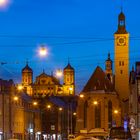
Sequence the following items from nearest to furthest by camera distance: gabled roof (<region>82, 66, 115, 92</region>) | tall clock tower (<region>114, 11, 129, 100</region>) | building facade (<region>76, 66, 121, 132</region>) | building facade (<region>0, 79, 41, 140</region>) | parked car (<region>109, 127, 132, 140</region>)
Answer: parked car (<region>109, 127, 132, 140</region>)
building facade (<region>0, 79, 41, 140</region>)
building facade (<region>76, 66, 121, 132</region>)
gabled roof (<region>82, 66, 115, 92</region>)
tall clock tower (<region>114, 11, 129, 100</region>)

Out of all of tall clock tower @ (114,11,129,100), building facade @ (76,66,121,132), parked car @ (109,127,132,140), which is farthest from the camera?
tall clock tower @ (114,11,129,100)

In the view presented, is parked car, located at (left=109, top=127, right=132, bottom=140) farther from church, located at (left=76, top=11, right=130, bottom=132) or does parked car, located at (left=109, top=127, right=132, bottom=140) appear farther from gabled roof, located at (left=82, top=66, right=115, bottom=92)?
gabled roof, located at (left=82, top=66, right=115, bottom=92)

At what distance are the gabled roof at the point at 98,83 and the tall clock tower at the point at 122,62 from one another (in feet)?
11.8

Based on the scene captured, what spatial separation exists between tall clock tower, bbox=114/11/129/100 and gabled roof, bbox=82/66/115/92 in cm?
359

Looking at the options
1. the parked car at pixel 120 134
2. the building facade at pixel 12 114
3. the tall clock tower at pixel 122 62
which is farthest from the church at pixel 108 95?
the parked car at pixel 120 134

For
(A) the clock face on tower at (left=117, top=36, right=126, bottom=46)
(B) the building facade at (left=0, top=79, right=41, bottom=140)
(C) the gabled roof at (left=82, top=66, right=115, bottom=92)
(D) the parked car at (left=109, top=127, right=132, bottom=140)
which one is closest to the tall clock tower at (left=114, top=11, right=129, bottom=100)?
(A) the clock face on tower at (left=117, top=36, right=126, bottom=46)

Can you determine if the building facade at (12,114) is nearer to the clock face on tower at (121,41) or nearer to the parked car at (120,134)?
the parked car at (120,134)

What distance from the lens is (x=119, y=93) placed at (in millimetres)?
174625

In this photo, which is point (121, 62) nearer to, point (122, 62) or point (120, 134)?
point (122, 62)

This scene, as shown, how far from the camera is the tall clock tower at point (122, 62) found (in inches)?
6786

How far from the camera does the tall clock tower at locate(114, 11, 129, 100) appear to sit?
172 meters

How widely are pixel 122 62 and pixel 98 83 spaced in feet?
34.8

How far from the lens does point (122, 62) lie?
174875 millimetres

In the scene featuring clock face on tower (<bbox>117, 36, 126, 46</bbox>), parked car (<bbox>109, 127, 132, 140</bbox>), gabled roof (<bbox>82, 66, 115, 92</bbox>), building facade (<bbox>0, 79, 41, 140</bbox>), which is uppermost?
clock face on tower (<bbox>117, 36, 126, 46</bbox>)
